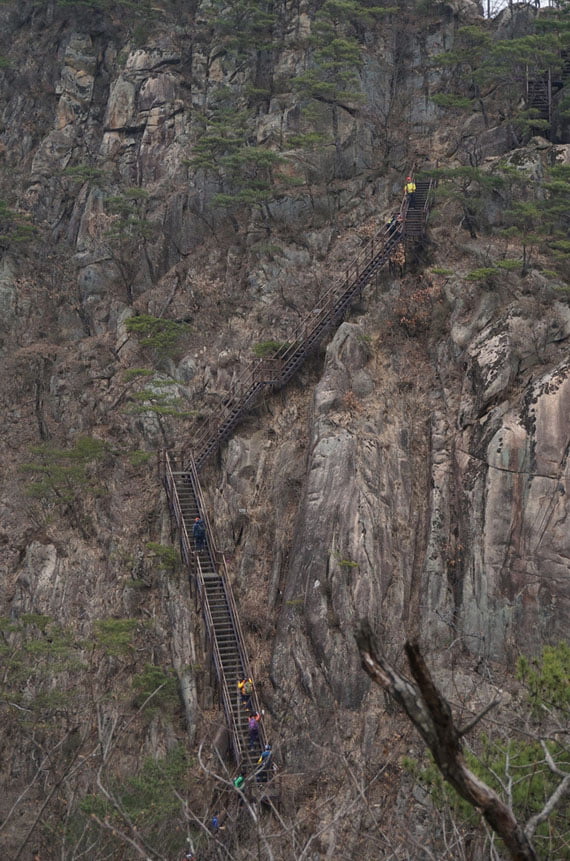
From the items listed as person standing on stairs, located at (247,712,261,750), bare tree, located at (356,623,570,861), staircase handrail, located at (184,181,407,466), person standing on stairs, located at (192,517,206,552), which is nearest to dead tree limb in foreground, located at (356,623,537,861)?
bare tree, located at (356,623,570,861)

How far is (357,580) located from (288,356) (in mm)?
7924

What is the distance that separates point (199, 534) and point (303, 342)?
663 cm

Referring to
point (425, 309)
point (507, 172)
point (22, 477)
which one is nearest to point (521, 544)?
point (425, 309)

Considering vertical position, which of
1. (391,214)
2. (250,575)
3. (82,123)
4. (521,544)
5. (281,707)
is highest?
(82,123)

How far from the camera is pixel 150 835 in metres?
19.5

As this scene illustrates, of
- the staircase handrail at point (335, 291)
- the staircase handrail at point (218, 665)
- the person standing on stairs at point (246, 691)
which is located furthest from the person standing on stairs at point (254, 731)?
the staircase handrail at point (335, 291)

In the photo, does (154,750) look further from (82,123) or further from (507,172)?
(82,123)

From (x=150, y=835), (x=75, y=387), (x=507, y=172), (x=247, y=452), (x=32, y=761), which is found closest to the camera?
(x=150, y=835)

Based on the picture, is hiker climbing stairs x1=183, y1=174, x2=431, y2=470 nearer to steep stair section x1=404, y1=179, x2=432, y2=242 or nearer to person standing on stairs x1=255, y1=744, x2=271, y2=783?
steep stair section x1=404, y1=179, x2=432, y2=242

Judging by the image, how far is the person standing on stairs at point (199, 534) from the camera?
25469mm

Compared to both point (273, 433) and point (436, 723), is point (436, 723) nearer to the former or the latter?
point (436, 723)

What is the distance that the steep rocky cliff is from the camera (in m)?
21.7

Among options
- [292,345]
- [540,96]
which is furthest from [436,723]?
[540,96]

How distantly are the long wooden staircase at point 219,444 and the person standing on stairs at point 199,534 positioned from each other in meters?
0.12
